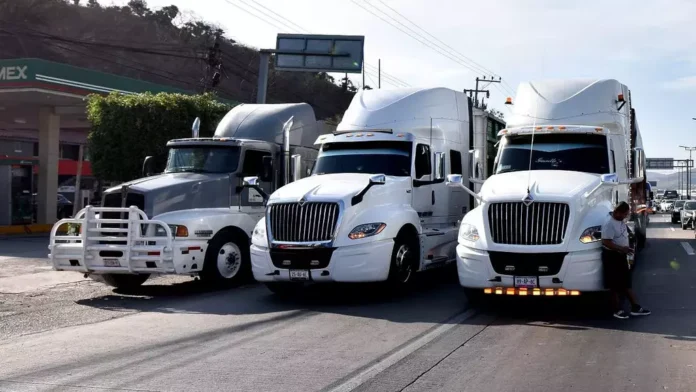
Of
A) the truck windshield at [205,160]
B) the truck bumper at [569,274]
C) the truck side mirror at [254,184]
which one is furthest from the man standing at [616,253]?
the truck windshield at [205,160]

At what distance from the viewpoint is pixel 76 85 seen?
29.8 metres

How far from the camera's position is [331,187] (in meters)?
12.4

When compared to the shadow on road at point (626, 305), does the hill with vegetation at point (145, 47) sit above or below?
above

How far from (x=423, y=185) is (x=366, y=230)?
2.20 meters

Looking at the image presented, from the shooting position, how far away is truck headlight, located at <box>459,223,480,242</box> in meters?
11.0

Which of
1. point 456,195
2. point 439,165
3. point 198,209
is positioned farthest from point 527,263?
point 198,209

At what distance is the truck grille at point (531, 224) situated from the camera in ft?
34.4

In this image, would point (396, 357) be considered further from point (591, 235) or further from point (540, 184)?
point (540, 184)

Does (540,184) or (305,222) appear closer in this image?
(540,184)

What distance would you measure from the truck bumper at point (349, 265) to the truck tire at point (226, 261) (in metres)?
2.16

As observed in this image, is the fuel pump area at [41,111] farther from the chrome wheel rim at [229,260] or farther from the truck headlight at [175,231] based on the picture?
the truck headlight at [175,231]

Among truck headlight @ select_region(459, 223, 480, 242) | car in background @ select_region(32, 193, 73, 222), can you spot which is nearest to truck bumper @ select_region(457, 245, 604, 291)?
truck headlight @ select_region(459, 223, 480, 242)

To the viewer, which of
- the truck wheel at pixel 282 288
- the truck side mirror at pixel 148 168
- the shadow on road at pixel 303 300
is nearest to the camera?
the shadow on road at pixel 303 300

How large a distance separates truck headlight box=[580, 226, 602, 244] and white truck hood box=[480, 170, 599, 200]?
508mm
